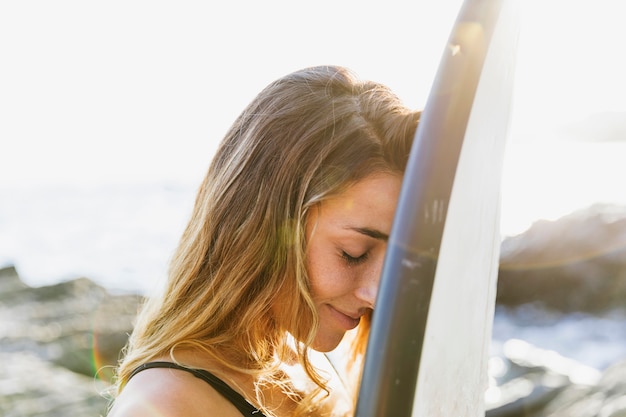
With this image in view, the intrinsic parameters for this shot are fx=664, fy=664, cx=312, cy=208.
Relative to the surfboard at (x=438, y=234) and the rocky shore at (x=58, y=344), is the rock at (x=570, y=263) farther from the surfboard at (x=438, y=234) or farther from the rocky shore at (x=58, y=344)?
the surfboard at (x=438, y=234)

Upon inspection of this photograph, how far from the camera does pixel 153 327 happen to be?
1808 mm

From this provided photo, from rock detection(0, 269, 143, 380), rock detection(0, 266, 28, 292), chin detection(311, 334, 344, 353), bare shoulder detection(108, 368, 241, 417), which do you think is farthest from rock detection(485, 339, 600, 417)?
rock detection(0, 266, 28, 292)

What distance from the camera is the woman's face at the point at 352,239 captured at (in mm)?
1627

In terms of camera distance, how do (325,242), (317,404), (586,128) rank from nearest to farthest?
1. (325,242)
2. (317,404)
3. (586,128)

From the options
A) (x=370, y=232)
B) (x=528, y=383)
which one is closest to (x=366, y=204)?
(x=370, y=232)

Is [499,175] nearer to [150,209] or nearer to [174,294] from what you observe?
[174,294]

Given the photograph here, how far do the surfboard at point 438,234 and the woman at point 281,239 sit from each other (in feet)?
2.06

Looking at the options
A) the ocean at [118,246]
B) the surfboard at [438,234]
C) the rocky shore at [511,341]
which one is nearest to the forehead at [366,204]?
the surfboard at [438,234]

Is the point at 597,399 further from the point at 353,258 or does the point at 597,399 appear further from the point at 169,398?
the point at 169,398

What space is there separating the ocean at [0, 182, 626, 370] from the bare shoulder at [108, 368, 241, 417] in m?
7.42

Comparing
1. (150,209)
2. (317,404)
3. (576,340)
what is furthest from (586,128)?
(317,404)

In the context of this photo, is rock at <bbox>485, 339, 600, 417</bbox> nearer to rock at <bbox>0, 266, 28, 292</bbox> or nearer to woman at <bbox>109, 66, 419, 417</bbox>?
woman at <bbox>109, 66, 419, 417</bbox>

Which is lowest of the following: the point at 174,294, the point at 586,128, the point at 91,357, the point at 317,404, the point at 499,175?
the point at 91,357

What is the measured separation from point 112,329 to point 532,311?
6.10 m
